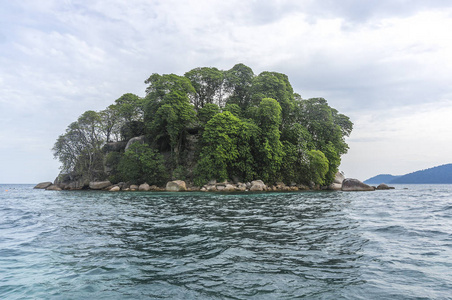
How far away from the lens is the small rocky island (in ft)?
124

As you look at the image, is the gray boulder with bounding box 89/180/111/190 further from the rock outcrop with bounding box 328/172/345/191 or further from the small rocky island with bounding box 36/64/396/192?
the rock outcrop with bounding box 328/172/345/191

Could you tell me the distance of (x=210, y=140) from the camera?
36.5 metres

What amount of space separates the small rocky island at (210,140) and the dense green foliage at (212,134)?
0.17 metres

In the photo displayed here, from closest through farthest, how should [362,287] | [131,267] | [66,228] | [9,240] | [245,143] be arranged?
[362,287], [131,267], [9,240], [66,228], [245,143]

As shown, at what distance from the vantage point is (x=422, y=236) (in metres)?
7.00

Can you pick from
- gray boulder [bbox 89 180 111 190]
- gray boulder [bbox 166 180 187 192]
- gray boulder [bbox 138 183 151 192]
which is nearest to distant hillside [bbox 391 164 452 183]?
gray boulder [bbox 166 180 187 192]

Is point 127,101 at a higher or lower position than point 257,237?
higher

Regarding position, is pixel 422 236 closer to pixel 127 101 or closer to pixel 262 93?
pixel 262 93

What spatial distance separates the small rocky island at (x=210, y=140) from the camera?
3778 centimetres

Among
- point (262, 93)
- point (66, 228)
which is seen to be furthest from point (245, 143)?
point (66, 228)

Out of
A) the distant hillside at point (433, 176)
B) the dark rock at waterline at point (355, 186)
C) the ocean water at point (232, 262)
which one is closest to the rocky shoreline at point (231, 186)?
the dark rock at waterline at point (355, 186)

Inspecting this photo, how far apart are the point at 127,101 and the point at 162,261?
51.5 metres

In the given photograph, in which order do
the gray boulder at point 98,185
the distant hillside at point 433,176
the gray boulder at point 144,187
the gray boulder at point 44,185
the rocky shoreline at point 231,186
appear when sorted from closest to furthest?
the rocky shoreline at point 231,186, the gray boulder at point 144,187, the gray boulder at point 98,185, the gray boulder at point 44,185, the distant hillside at point 433,176

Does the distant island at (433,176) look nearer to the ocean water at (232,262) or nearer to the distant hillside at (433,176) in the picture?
the distant hillside at (433,176)
